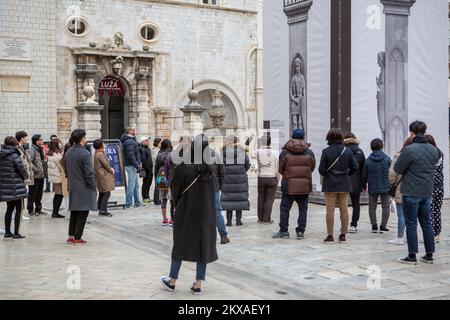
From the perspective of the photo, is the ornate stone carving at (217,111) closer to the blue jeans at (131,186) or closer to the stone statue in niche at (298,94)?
the stone statue in niche at (298,94)

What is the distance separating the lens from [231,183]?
35.8ft

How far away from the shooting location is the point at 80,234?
982 centimetres

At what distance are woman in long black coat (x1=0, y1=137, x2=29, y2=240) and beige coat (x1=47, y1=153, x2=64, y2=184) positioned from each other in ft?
8.43

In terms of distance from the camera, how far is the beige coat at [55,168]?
41.8 ft

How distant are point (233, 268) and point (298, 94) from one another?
788cm

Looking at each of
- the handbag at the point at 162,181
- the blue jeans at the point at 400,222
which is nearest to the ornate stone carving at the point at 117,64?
the handbag at the point at 162,181

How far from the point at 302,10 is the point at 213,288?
9757mm

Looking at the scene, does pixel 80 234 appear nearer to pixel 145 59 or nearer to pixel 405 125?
pixel 405 125

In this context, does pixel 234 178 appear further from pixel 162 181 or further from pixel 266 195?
pixel 162 181

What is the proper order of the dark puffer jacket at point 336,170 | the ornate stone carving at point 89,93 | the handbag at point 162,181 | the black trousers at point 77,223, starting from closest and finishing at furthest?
the dark puffer jacket at point 336,170 → the black trousers at point 77,223 → the handbag at point 162,181 → the ornate stone carving at point 89,93

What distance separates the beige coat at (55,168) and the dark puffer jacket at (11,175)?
2.62 meters

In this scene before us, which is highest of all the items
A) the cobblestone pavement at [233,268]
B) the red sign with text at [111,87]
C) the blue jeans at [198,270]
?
the red sign with text at [111,87]

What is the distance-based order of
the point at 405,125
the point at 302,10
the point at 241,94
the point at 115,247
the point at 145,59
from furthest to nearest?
the point at 241,94 → the point at 145,59 → the point at 302,10 → the point at 405,125 → the point at 115,247
